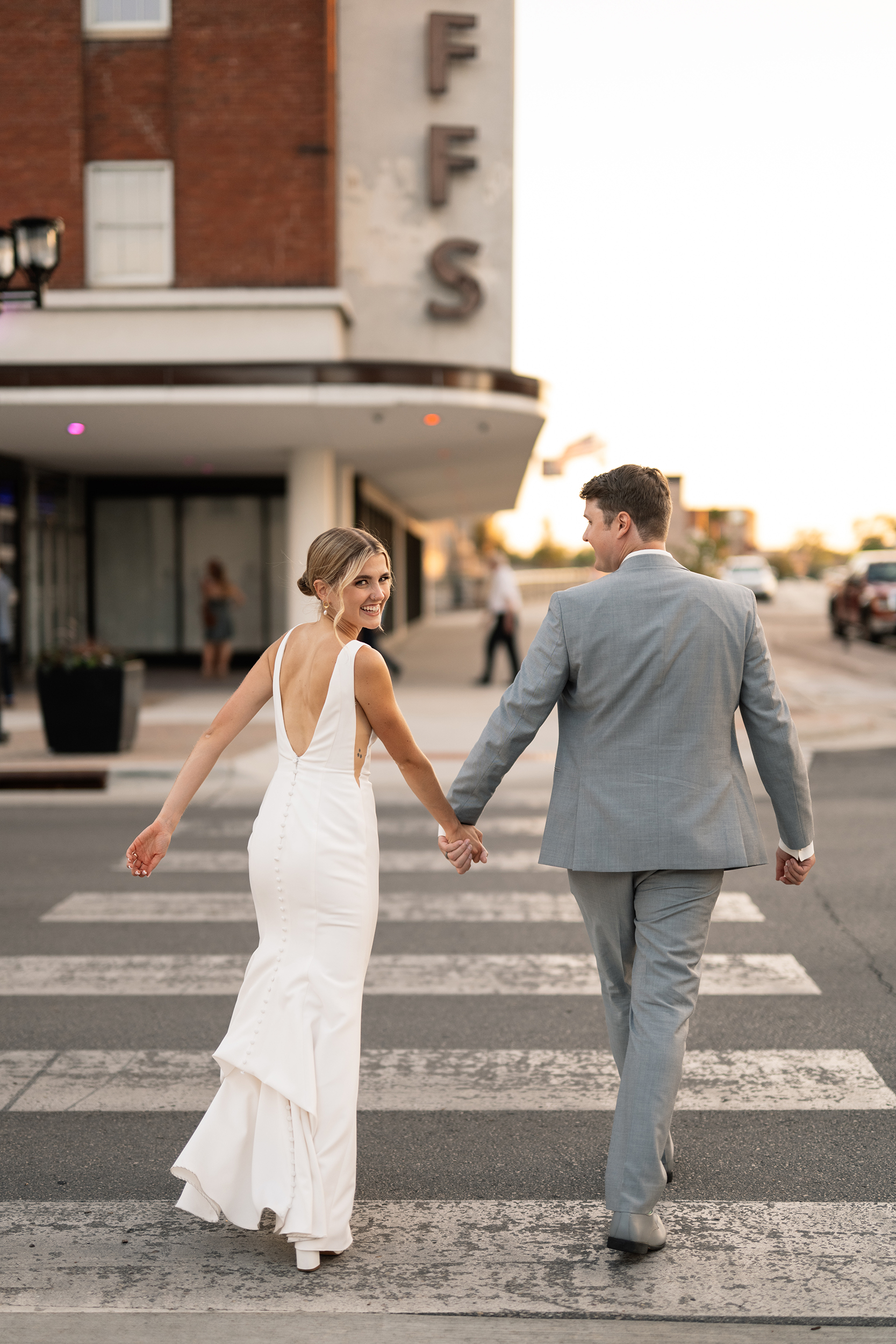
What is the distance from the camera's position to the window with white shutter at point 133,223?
58.1 feet

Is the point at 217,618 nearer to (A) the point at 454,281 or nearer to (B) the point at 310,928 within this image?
(A) the point at 454,281

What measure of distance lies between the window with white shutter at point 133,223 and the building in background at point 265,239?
27mm

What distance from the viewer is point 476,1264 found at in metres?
3.22

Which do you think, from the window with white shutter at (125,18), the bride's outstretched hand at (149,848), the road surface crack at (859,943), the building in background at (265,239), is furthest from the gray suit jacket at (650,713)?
the window with white shutter at (125,18)

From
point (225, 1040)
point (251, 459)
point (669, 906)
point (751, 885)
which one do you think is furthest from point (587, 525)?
point (251, 459)

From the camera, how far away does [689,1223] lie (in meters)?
3.45

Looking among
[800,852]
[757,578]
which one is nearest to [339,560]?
[800,852]

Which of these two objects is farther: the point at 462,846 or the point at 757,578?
the point at 757,578

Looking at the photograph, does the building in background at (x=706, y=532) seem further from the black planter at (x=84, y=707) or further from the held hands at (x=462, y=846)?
the black planter at (x=84, y=707)

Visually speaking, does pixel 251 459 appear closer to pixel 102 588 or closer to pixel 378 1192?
pixel 102 588

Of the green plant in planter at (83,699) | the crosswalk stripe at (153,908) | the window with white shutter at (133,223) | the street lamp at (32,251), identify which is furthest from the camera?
the window with white shutter at (133,223)

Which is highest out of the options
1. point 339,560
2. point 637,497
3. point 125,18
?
point 125,18

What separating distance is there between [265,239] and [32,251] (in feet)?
23.3

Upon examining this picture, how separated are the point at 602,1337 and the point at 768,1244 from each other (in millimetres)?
645
